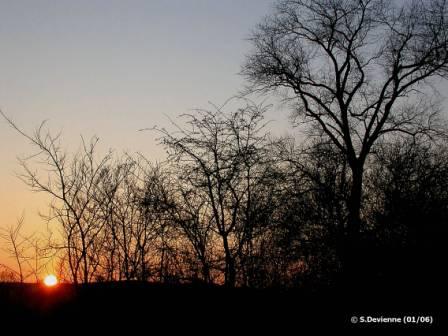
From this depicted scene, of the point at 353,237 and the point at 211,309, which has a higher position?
the point at 353,237

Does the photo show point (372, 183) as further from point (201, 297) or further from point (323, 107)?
point (201, 297)

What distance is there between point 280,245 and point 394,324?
490 centimetres

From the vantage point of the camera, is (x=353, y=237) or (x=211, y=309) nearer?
(x=211, y=309)

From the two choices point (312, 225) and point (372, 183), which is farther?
point (372, 183)

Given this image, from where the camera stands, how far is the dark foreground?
792 centimetres

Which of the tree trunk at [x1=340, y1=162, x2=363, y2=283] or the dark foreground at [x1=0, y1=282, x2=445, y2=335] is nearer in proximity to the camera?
the dark foreground at [x1=0, y1=282, x2=445, y2=335]

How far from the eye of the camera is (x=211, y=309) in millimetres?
8406

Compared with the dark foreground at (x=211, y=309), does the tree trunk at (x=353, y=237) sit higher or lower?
higher

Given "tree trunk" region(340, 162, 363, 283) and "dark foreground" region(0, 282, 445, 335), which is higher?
"tree trunk" region(340, 162, 363, 283)

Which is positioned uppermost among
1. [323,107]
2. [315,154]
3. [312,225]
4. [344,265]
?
[323,107]

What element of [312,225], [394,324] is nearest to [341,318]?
[394,324]

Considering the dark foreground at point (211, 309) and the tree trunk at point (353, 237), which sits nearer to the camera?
the dark foreground at point (211, 309)

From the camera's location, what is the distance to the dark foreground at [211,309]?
7.92 m

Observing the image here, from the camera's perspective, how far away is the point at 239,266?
11383 millimetres
